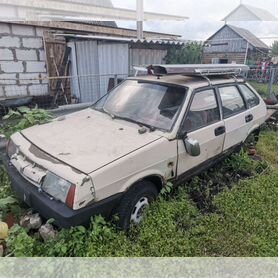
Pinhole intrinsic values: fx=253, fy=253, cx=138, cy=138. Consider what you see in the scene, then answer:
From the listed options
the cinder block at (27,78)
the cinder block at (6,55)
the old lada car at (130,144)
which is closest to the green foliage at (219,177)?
the old lada car at (130,144)

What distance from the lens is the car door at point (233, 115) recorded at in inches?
152

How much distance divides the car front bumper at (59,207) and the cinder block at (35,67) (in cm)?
548

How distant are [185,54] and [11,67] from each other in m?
6.47

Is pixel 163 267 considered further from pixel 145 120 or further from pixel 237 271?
pixel 145 120

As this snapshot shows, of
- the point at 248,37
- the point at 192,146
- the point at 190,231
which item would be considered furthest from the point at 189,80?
the point at 248,37

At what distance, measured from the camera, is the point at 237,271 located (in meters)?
1.05

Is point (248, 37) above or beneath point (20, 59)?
above

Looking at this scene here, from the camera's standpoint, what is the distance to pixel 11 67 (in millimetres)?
6926

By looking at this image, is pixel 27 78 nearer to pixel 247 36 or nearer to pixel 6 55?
pixel 6 55

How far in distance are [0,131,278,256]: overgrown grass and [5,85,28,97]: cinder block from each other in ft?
15.1

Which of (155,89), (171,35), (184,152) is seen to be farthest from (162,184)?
(171,35)

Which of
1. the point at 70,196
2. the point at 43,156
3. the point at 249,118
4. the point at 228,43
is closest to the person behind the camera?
the point at 70,196

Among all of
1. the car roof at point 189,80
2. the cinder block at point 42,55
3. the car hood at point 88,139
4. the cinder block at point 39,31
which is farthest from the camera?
the cinder block at point 42,55

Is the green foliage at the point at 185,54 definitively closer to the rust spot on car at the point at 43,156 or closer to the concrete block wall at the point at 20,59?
the concrete block wall at the point at 20,59
